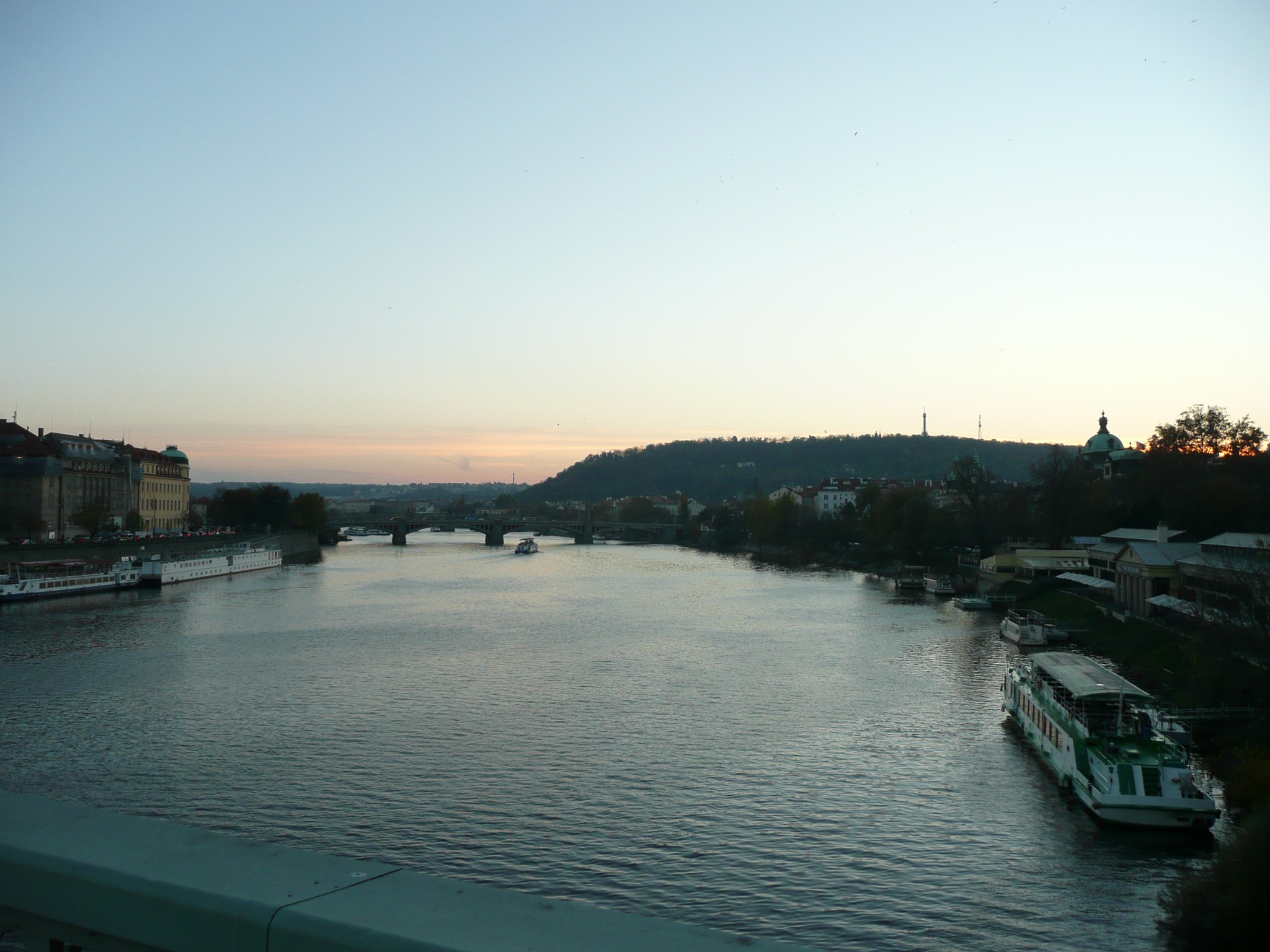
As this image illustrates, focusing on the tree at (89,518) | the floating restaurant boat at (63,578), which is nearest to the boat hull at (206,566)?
the floating restaurant boat at (63,578)

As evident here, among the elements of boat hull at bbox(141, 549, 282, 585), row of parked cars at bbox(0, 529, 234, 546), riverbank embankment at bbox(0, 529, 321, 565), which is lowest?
boat hull at bbox(141, 549, 282, 585)

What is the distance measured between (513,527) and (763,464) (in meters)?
63.9

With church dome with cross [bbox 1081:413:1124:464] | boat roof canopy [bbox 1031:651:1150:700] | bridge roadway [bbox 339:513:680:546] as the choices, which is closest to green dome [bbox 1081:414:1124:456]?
church dome with cross [bbox 1081:413:1124:464]

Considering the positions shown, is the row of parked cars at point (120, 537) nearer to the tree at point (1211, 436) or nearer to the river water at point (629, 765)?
the river water at point (629, 765)

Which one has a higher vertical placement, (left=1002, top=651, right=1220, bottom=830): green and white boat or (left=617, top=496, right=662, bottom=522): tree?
(left=617, top=496, right=662, bottom=522): tree

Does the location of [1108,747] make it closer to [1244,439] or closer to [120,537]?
[1244,439]

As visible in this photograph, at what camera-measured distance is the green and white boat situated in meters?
9.88

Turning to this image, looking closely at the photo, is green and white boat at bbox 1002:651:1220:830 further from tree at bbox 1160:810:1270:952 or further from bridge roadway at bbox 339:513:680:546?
bridge roadway at bbox 339:513:680:546

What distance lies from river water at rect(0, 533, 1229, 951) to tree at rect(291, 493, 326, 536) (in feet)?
122

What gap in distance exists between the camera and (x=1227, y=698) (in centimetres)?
1405

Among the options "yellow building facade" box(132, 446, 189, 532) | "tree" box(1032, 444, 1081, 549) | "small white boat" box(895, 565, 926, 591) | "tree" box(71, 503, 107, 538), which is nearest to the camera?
"tree" box(1032, 444, 1081, 549)

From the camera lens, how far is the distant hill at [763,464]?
116m

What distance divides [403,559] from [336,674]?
36.3m

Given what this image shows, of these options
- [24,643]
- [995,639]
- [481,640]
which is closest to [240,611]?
[24,643]
